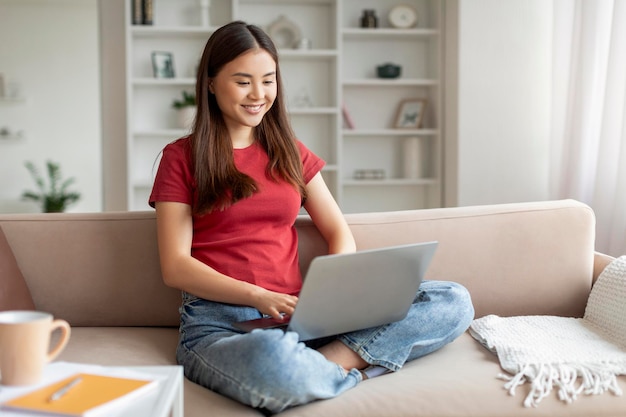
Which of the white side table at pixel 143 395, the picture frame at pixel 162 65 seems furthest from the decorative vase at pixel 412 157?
the white side table at pixel 143 395

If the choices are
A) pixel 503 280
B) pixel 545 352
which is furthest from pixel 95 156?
pixel 545 352

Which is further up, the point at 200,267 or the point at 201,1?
the point at 201,1

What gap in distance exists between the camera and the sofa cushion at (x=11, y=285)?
1809mm

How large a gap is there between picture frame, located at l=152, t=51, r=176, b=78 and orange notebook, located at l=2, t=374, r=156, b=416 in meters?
3.63

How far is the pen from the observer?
91 centimetres

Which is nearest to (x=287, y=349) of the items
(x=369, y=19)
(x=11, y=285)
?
(x=11, y=285)

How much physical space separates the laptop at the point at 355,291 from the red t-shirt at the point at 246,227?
0.65ft

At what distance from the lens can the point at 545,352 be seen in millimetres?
1646

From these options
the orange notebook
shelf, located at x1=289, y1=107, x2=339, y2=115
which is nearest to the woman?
the orange notebook

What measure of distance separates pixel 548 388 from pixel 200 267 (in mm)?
789

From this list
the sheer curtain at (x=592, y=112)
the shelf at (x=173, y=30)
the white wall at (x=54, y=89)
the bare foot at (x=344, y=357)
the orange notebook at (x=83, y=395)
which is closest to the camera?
Result: the orange notebook at (x=83, y=395)

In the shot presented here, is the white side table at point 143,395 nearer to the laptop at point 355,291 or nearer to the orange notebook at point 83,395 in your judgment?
the orange notebook at point 83,395

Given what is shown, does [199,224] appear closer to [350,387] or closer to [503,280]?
[350,387]

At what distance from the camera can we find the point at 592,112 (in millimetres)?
3375
